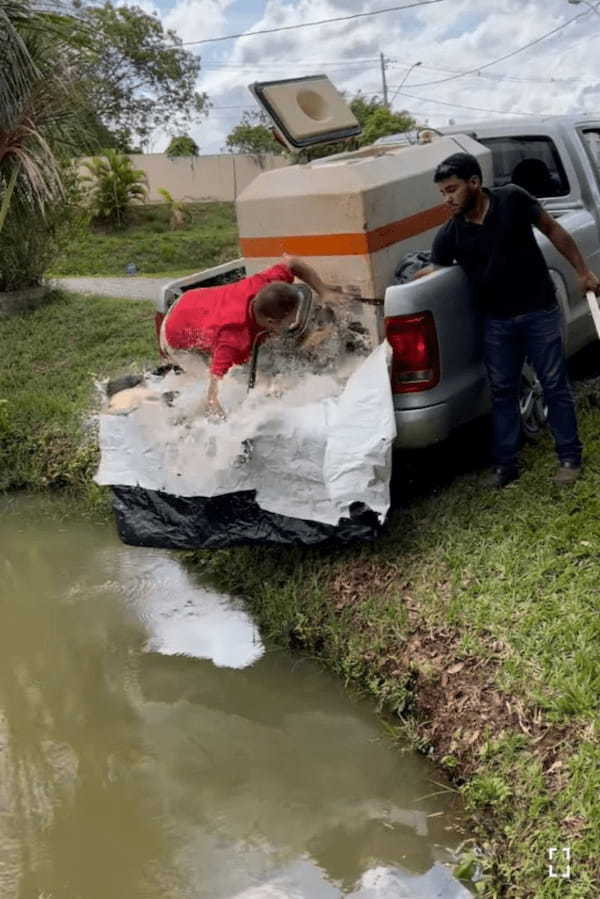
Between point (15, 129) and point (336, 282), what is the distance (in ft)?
15.9

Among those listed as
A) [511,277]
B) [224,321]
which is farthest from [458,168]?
[224,321]

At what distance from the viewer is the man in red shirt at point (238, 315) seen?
4.08m

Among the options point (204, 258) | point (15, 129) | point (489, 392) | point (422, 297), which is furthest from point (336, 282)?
point (204, 258)

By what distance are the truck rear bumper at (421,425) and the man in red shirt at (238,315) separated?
700 mm

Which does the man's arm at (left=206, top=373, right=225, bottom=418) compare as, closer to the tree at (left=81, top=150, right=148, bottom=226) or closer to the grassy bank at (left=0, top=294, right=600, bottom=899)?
the grassy bank at (left=0, top=294, right=600, bottom=899)

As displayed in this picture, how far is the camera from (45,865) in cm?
311

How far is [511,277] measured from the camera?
4016mm

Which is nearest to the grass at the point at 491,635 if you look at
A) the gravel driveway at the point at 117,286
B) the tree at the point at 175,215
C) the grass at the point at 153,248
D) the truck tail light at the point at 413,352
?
the truck tail light at the point at 413,352

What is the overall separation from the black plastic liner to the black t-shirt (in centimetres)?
117

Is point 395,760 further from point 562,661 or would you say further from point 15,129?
point 15,129

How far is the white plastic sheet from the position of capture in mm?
3756

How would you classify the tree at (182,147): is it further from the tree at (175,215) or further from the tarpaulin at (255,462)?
the tarpaulin at (255,462)

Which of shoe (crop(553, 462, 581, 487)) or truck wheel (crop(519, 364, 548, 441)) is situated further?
truck wheel (crop(519, 364, 548, 441))

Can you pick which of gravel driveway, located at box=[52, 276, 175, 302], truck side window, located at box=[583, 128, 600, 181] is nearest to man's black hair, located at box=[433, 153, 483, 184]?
truck side window, located at box=[583, 128, 600, 181]
